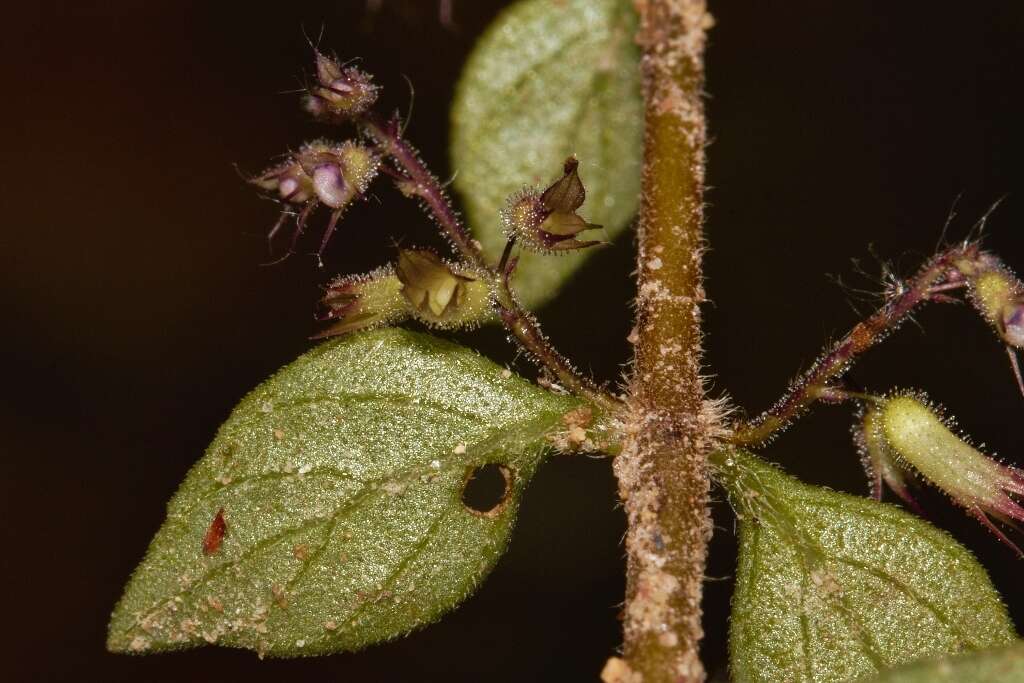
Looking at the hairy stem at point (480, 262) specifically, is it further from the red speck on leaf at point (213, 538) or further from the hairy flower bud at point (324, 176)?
the red speck on leaf at point (213, 538)

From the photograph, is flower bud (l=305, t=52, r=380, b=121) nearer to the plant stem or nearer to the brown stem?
the plant stem

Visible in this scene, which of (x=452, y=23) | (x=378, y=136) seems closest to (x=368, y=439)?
(x=378, y=136)

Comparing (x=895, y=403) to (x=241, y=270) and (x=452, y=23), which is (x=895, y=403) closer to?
(x=452, y=23)

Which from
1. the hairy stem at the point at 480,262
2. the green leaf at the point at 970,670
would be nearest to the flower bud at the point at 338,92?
the hairy stem at the point at 480,262

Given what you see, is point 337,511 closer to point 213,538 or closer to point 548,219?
point 213,538

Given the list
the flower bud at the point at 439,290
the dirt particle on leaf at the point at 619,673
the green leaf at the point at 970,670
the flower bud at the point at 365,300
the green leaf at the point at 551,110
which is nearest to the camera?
the green leaf at the point at 970,670

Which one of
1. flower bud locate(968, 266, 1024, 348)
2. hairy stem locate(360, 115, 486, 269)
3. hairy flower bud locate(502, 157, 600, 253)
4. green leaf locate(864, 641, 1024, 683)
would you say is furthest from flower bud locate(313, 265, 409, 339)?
green leaf locate(864, 641, 1024, 683)
